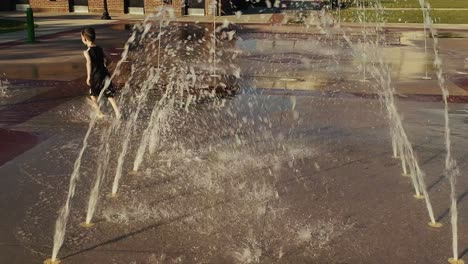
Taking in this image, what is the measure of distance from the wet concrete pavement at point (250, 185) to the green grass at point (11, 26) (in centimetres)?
1272

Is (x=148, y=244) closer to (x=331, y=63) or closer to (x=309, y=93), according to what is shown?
(x=309, y=93)

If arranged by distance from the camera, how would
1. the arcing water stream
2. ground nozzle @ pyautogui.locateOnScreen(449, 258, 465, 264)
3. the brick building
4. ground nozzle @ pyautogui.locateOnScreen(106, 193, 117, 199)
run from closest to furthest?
1. ground nozzle @ pyautogui.locateOnScreen(449, 258, 465, 264)
2. ground nozzle @ pyautogui.locateOnScreen(106, 193, 117, 199)
3. the arcing water stream
4. the brick building

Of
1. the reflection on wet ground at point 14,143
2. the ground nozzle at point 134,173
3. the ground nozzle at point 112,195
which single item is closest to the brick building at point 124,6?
the reflection on wet ground at point 14,143

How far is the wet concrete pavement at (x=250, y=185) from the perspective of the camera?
166 inches

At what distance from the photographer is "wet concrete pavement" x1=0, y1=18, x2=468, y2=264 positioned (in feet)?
13.9

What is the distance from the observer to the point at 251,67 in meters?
13.7

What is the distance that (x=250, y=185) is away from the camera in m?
5.58

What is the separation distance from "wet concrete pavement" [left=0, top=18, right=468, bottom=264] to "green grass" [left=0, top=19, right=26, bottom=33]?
12717mm

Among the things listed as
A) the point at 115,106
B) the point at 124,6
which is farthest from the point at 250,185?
the point at 124,6

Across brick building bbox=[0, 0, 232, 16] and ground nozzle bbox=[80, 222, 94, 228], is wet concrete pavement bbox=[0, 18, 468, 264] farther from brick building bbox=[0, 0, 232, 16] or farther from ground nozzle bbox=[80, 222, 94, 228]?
brick building bbox=[0, 0, 232, 16]

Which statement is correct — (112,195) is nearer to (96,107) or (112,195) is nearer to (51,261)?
(51,261)

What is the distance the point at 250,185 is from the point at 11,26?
2147cm

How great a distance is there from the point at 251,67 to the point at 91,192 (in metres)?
8.97

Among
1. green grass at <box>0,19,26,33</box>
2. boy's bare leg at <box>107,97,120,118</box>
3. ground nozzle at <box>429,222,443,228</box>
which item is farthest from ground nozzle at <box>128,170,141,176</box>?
green grass at <box>0,19,26,33</box>
